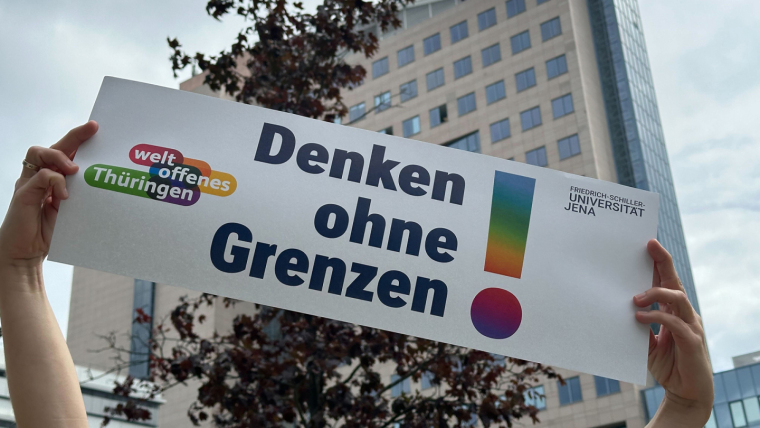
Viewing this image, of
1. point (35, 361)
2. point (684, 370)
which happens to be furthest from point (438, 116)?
point (35, 361)

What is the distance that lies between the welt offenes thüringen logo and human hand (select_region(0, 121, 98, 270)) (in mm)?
152

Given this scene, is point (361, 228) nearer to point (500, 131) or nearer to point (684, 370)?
point (684, 370)

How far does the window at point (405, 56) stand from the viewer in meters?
62.4

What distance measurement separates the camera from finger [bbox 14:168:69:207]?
2.21 m

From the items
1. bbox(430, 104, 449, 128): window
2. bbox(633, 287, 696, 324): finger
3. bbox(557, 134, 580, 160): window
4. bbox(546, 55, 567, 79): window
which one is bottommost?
bbox(633, 287, 696, 324): finger

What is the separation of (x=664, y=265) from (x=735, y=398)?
162 ft

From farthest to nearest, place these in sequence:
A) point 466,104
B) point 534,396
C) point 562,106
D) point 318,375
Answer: point 466,104 < point 562,106 < point 534,396 < point 318,375

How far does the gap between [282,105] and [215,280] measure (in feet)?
19.4

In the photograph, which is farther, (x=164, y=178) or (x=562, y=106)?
(x=562, y=106)

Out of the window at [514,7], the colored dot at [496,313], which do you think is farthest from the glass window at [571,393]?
the colored dot at [496,313]

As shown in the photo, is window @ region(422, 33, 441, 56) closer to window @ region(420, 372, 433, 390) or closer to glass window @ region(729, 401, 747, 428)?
window @ region(420, 372, 433, 390)

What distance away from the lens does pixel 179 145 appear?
277cm

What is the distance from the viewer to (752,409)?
4516 cm

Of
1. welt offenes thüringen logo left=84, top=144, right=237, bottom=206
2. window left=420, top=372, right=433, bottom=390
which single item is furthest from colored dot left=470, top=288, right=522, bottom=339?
window left=420, top=372, right=433, bottom=390
